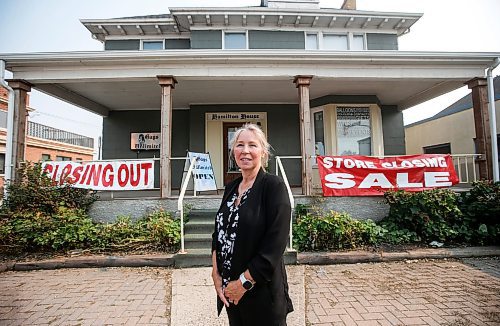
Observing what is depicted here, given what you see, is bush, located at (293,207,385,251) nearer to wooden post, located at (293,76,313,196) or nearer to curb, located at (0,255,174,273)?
wooden post, located at (293,76,313,196)

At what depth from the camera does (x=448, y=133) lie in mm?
14070

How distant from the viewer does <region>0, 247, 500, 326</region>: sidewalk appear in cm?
273

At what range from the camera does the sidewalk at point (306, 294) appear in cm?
273

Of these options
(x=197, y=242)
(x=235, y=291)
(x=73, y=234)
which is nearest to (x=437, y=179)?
(x=197, y=242)

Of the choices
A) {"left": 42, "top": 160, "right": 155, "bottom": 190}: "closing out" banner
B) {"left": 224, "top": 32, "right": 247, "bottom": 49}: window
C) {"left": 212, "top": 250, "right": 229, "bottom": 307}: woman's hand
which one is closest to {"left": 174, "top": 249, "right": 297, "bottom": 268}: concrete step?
{"left": 42, "top": 160, "right": 155, "bottom": 190}: "closing out" banner

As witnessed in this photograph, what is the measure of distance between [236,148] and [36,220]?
5047 millimetres

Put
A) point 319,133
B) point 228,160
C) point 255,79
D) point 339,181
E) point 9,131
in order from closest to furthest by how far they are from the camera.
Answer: point 339,181 → point 9,131 → point 255,79 → point 319,133 → point 228,160

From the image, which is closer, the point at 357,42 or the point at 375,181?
the point at 375,181

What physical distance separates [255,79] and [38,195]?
17.0 ft

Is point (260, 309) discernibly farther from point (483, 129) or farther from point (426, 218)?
point (483, 129)

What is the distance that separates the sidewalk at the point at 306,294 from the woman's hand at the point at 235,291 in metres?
1.46

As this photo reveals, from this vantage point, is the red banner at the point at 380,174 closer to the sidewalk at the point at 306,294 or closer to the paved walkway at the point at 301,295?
the sidewalk at the point at 306,294

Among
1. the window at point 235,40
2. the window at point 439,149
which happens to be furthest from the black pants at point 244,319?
the window at point 439,149

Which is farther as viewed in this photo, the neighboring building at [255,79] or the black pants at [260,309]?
the neighboring building at [255,79]
